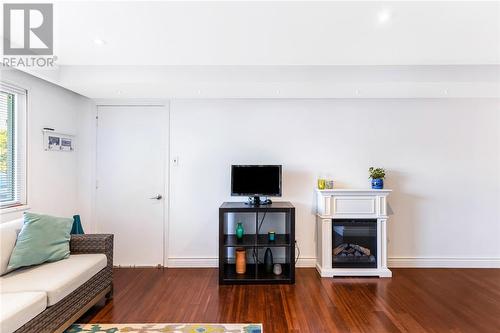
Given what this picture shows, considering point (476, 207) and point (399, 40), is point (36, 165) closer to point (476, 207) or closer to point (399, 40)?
point (399, 40)

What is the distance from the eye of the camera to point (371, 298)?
293 centimetres

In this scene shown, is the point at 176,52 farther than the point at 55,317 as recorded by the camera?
Yes

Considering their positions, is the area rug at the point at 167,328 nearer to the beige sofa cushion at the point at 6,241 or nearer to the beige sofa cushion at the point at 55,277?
the beige sofa cushion at the point at 55,277

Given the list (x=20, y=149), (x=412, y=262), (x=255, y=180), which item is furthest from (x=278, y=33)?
(x=412, y=262)

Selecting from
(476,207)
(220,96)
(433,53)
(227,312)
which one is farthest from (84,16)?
(476,207)

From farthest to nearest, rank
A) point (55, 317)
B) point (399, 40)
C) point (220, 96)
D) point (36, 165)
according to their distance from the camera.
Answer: point (220, 96)
point (36, 165)
point (399, 40)
point (55, 317)

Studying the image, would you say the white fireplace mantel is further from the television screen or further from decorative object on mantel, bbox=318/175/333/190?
the television screen

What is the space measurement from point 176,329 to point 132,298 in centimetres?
84

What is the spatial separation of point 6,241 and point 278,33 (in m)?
2.83

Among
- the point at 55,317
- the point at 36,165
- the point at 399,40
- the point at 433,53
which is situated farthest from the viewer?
the point at 36,165

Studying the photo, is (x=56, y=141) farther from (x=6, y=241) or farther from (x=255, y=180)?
(x=255, y=180)

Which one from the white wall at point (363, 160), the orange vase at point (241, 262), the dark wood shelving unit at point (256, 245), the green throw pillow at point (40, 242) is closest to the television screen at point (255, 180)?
the dark wood shelving unit at point (256, 245)

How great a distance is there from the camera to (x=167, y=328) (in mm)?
2371

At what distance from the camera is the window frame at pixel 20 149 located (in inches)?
117
